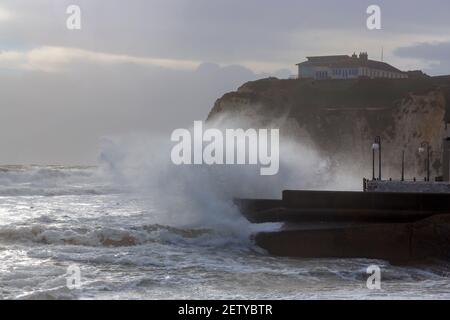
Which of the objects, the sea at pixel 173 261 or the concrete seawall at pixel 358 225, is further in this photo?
the concrete seawall at pixel 358 225

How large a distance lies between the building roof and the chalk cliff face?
1586 centimetres

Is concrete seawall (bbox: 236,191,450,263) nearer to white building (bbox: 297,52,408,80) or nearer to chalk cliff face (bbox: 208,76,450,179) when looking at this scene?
chalk cliff face (bbox: 208,76,450,179)

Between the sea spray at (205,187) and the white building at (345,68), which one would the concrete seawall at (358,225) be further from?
the white building at (345,68)

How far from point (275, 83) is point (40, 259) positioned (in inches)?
2126

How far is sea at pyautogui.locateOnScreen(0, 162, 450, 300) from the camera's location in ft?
36.6

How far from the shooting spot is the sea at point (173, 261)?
11141 millimetres

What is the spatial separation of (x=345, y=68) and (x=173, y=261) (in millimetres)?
69259

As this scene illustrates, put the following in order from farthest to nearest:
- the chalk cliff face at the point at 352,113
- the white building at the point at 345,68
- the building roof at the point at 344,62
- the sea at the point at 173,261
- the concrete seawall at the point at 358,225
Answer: the building roof at the point at 344,62 < the white building at the point at 345,68 < the chalk cliff face at the point at 352,113 < the concrete seawall at the point at 358,225 < the sea at the point at 173,261

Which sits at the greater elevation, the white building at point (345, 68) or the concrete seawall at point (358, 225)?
the white building at point (345, 68)

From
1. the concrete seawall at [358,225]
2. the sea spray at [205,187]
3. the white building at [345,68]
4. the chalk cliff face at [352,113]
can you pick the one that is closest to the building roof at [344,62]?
the white building at [345,68]

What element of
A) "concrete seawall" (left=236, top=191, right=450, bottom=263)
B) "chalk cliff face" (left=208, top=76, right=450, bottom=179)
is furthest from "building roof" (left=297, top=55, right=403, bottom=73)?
"concrete seawall" (left=236, top=191, right=450, bottom=263)

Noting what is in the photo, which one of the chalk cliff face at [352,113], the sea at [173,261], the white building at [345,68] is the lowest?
the sea at [173,261]

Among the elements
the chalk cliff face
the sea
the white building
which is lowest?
the sea

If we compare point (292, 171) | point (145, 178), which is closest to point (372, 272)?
point (145, 178)
